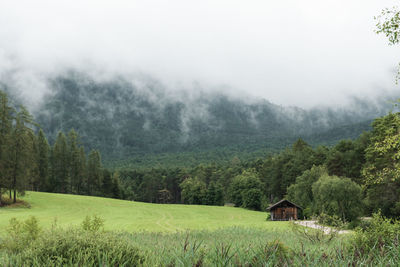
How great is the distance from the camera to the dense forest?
131 feet

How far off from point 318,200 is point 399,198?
9742 mm

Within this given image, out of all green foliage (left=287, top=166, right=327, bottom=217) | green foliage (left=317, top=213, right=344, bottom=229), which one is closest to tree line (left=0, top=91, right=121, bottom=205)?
green foliage (left=317, top=213, right=344, bottom=229)

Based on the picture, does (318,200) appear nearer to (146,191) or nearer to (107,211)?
(107,211)

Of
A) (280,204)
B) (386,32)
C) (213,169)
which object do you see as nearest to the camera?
(386,32)

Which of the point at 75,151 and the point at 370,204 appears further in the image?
the point at 75,151

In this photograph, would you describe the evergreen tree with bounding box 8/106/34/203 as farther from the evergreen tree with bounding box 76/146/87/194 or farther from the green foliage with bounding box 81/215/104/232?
the green foliage with bounding box 81/215/104/232

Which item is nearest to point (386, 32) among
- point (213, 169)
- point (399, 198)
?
point (399, 198)

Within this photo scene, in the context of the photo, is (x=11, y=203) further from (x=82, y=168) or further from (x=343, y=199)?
(x=343, y=199)

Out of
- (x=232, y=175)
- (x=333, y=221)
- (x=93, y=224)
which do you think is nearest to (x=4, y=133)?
(x=93, y=224)

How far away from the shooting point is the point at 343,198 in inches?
1537

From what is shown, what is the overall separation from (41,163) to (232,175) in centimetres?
5577

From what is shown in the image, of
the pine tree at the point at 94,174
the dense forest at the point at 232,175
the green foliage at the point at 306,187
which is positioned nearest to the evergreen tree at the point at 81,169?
the dense forest at the point at 232,175

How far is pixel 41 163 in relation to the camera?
2756 inches

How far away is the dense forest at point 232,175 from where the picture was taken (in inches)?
1569
